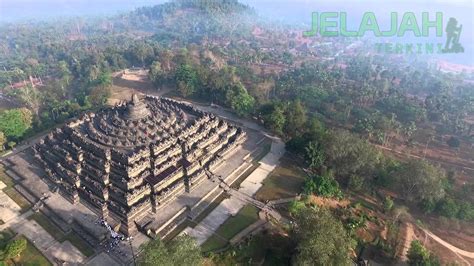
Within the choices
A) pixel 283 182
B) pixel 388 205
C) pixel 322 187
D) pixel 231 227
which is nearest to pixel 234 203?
pixel 231 227

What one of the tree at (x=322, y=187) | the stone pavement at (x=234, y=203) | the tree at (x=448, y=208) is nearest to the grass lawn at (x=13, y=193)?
the stone pavement at (x=234, y=203)

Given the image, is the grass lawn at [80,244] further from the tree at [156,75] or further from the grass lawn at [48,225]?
the tree at [156,75]

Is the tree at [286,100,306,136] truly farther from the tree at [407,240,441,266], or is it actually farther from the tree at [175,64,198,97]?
the tree at [175,64,198,97]

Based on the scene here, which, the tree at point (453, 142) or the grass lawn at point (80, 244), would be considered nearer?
the grass lawn at point (80, 244)

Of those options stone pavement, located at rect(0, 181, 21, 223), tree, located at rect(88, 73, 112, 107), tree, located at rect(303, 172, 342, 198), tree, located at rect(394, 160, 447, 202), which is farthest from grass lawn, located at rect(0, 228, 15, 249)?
tree, located at rect(394, 160, 447, 202)

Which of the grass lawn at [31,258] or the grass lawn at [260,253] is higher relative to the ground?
the grass lawn at [31,258]

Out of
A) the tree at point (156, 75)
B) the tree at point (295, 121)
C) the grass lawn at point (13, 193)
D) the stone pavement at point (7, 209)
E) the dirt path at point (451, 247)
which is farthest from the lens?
the tree at point (156, 75)
